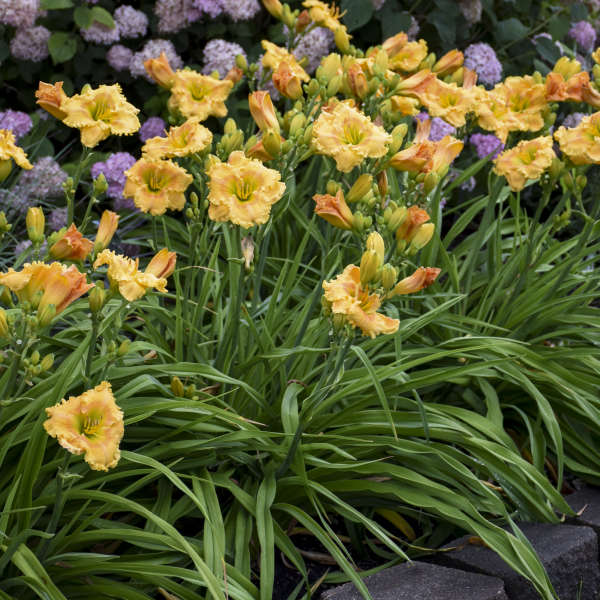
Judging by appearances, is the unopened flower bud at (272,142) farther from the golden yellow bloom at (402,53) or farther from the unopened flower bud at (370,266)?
the golden yellow bloom at (402,53)

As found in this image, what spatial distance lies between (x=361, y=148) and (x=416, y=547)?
0.93 meters

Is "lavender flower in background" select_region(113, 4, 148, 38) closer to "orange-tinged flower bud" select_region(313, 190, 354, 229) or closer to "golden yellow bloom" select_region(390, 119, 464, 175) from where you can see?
"golden yellow bloom" select_region(390, 119, 464, 175)

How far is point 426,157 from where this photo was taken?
1967 mm

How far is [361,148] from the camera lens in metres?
1.88

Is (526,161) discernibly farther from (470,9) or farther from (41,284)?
(470,9)

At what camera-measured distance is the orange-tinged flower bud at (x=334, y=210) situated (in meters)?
1.81

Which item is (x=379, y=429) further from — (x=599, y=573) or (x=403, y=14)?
(x=403, y=14)

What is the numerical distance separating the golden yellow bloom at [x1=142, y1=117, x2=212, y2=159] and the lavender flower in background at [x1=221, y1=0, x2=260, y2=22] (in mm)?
1407

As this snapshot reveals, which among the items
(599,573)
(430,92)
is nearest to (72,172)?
(430,92)

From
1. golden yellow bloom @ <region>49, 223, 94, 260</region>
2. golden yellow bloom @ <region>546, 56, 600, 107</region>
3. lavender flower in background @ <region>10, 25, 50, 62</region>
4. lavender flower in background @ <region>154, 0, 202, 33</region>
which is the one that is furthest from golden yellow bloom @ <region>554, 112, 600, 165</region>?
lavender flower in background @ <region>10, 25, 50, 62</region>

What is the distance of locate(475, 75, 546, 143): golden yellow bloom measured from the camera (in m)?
2.45

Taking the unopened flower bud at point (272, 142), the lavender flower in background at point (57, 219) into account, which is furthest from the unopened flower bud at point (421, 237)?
the lavender flower in background at point (57, 219)

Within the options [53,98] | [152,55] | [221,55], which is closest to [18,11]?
[152,55]

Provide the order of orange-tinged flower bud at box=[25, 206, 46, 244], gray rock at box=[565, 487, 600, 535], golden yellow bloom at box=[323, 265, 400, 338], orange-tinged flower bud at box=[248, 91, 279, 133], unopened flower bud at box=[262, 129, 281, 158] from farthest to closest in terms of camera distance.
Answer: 1. gray rock at box=[565, 487, 600, 535]
2. orange-tinged flower bud at box=[248, 91, 279, 133]
3. unopened flower bud at box=[262, 129, 281, 158]
4. orange-tinged flower bud at box=[25, 206, 46, 244]
5. golden yellow bloom at box=[323, 265, 400, 338]
